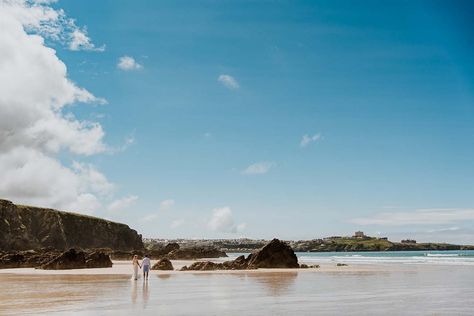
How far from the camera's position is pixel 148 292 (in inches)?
991

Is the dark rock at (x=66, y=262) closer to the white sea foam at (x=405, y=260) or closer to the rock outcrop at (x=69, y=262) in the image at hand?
the rock outcrop at (x=69, y=262)

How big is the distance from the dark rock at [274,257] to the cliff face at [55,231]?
3044 inches

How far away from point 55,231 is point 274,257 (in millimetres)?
93674

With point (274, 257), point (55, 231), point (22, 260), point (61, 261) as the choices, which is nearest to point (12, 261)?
point (22, 260)

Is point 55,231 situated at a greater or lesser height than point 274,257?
greater

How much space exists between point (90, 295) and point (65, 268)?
31.6 meters

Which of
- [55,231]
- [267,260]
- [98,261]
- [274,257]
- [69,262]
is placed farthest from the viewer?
[55,231]

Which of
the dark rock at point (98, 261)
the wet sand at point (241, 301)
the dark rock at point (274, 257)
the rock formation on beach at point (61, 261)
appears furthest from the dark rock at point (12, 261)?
the wet sand at point (241, 301)

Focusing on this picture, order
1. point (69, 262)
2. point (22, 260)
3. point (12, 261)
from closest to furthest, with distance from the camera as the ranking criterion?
point (69, 262) < point (12, 261) < point (22, 260)

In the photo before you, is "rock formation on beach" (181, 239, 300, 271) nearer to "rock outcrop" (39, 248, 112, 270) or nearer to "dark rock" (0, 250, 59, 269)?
"rock outcrop" (39, 248, 112, 270)

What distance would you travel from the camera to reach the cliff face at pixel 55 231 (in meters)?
115

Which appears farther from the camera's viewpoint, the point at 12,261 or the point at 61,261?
the point at 12,261

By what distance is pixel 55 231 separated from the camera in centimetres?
13238

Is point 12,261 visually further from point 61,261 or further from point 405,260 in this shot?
point 405,260
